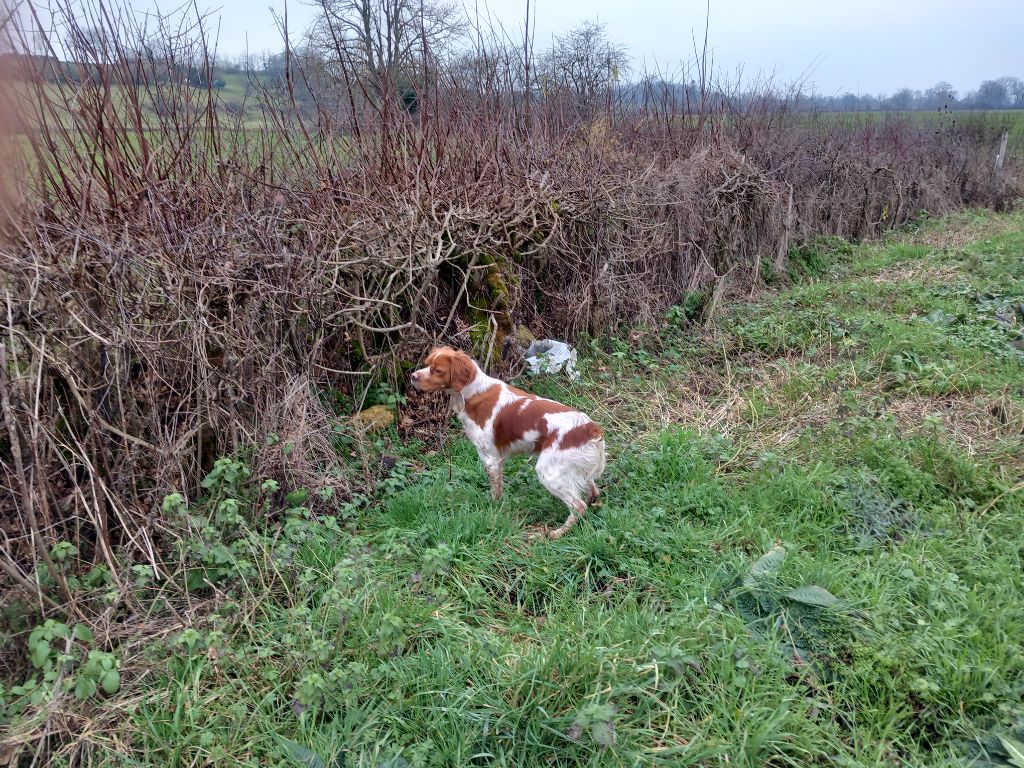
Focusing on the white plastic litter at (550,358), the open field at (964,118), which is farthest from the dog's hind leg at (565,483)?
the open field at (964,118)

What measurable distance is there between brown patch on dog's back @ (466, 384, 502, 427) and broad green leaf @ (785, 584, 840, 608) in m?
1.95

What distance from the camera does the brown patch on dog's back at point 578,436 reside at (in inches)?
146

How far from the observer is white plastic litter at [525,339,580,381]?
567 centimetres

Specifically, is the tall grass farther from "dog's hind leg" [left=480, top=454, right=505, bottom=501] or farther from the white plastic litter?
"dog's hind leg" [left=480, top=454, right=505, bottom=501]

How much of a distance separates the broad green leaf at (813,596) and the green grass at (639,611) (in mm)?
14

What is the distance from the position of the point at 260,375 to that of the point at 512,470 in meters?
1.79

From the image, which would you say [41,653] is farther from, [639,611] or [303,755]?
[639,611]

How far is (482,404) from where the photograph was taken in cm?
405

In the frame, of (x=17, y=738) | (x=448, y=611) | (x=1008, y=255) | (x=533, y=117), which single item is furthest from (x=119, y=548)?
(x=1008, y=255)

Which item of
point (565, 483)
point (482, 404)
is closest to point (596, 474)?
point (565, 483)

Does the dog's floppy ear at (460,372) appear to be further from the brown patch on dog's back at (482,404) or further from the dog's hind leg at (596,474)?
the dog's hind leg at (596,474)

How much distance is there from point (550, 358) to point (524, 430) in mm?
1953

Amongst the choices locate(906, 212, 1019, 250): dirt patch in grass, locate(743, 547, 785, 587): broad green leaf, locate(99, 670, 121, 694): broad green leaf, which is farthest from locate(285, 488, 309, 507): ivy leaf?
locate(906, 212, 1019, 250): dirt patch in grass

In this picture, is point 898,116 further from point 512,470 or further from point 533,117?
point 512,470
